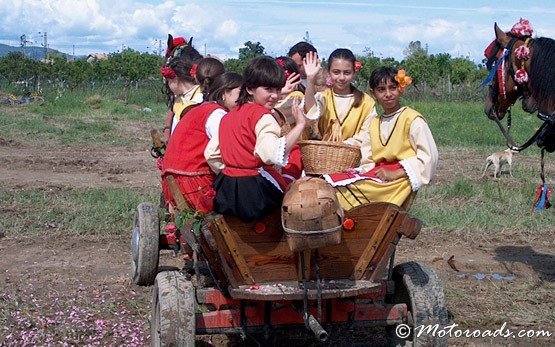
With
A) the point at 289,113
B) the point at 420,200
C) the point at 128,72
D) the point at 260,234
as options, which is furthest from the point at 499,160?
the point at 128,72

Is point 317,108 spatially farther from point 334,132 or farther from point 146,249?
point 146,249

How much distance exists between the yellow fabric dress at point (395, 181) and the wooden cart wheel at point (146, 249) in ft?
5.99

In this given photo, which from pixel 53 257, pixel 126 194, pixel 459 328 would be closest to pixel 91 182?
pixel 126 194

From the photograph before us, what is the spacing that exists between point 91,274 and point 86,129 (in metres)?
11.7

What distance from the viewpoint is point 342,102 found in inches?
212

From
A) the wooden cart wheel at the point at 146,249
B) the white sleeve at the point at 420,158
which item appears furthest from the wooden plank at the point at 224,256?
the wooden cart wheel at the point at 146,249

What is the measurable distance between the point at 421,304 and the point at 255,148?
128 cm

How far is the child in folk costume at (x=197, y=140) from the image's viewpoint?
15.7ft

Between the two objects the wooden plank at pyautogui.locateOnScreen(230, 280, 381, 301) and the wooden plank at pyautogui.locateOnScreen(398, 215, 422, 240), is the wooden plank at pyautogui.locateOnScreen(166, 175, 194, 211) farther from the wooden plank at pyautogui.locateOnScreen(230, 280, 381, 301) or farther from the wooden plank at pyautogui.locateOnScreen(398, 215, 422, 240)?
the wooden plank at pyautogui.locateOnScreen(398, 215, 422, 240)

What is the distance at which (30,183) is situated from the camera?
408 inches

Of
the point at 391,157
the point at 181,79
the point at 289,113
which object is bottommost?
the point at 391,157

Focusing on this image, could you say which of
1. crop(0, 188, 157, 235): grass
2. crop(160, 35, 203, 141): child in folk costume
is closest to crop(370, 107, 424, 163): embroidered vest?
crop(160, 35, 203, 141): child in folk costume

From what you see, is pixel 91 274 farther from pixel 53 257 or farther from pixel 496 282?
pixel 496 282

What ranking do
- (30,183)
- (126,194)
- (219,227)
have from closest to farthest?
(219,227) < (126,194) < (30,183)
